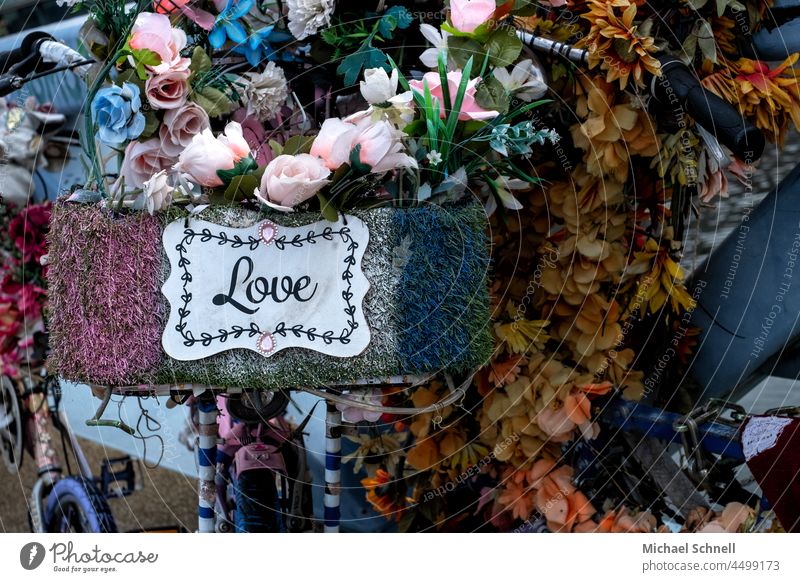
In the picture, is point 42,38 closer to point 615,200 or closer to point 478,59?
point 478,59

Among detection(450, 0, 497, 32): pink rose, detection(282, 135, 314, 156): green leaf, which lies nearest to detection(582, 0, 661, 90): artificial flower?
detection(450, 0, 497, 32): pink rose

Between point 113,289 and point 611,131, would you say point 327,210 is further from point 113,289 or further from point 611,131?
point 611,131

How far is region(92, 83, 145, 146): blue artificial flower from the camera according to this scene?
1.05 m

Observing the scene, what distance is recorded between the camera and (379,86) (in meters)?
1.03

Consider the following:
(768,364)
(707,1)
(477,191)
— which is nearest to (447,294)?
(477,191)

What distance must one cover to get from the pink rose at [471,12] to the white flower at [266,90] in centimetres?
25

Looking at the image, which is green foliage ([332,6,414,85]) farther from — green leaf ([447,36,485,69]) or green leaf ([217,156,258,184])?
green leaf ([217,156,258,184])

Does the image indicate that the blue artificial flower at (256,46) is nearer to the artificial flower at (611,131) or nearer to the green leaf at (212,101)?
the green leaf at (212,101)

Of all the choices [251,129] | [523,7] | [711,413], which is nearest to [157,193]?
[251,129]

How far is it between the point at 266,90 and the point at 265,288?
0.31m

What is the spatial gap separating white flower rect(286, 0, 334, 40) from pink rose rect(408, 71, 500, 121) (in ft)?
0.58

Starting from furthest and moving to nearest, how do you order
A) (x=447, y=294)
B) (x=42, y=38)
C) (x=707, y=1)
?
(x=42, y=38) → (x=707, y=1) → (x=447, y=294)

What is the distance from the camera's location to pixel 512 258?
4.38 ft

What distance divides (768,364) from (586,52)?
0.57m
